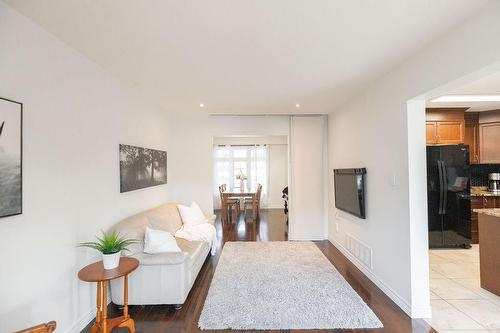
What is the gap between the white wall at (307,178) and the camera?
186 inches

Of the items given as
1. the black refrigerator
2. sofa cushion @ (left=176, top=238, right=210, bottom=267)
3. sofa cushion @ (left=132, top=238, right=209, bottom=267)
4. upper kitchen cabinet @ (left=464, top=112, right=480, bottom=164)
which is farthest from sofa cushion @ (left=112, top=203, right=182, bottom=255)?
upper kitchen cabinet @ (left=464, top=112, right=480, bottom=164)

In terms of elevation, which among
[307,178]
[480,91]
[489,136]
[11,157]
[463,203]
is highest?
[480,91]

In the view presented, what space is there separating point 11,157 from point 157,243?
145 cm

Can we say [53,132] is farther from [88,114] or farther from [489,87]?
[489,87]

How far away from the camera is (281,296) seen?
2.56m

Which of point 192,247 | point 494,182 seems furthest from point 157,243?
point 494,182

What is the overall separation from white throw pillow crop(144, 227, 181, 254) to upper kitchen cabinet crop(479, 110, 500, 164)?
553 cm

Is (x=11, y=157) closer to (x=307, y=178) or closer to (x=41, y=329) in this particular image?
(x=41, y=329)

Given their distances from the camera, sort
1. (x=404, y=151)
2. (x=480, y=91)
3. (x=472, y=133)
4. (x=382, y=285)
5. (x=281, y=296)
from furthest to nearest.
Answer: (x=472, y=133)
(x=480, y=91)
(x=382, y=285)
(x=281, y=296)
(x=404, y=151)

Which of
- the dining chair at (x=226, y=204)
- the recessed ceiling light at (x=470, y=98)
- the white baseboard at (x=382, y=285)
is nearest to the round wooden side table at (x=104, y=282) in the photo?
the white baseboard at (x=382, y=285)

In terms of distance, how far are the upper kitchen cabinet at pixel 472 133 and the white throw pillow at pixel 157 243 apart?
5.41 m

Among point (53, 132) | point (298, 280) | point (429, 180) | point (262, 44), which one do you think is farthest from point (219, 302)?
point (429, 180)

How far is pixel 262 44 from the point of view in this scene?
6.41 ft

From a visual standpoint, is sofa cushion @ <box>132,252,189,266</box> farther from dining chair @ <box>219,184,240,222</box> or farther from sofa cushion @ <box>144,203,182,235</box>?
dining chair @ <box>219,184,240,222</box>
